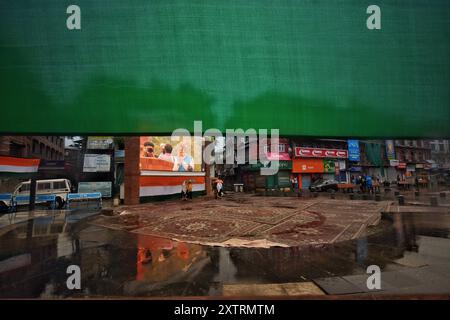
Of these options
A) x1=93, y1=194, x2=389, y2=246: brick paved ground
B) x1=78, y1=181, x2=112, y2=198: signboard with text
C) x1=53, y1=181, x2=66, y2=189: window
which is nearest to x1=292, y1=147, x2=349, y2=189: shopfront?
x1=93, y1=194, x2=389, y2=246: brick paved ground

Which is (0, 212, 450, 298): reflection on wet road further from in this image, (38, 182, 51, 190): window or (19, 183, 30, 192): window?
(38, 182, 51, 190): window

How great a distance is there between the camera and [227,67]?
2852 millimetres

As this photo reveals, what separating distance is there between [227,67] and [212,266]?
3.84 m

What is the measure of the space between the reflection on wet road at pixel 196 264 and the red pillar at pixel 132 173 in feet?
29.4

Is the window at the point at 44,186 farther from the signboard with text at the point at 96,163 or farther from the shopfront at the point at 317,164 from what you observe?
the shopfront at the point at 317,164

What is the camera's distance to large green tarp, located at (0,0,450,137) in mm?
2811

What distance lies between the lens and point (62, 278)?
4168 millimetres

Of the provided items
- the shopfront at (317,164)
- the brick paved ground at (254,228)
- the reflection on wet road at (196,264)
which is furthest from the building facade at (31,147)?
the shopfront at (317,164)

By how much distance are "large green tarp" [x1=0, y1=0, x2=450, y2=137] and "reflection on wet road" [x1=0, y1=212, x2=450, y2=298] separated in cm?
258

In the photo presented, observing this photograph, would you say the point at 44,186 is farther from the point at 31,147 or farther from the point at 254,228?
the point at 254,228

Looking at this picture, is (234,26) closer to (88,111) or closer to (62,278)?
(88,111)

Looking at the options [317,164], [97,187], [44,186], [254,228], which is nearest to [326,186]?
[317,164]
